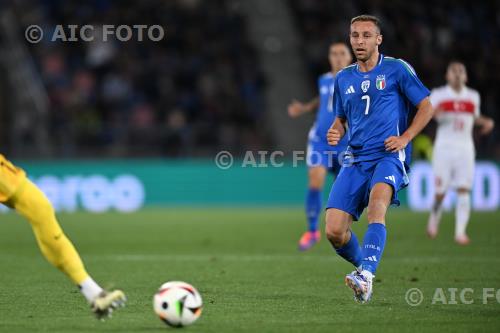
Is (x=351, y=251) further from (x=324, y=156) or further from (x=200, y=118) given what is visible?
(x=200, y=118)

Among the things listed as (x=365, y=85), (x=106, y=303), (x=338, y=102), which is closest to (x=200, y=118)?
(x=338, y=102)

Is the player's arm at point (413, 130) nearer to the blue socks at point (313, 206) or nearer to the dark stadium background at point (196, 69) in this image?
the blue socks at point (313, 206)

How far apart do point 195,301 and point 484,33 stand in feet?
59.4

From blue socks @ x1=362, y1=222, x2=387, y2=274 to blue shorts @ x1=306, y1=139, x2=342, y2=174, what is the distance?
4729 millimetres

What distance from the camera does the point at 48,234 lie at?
655 cm

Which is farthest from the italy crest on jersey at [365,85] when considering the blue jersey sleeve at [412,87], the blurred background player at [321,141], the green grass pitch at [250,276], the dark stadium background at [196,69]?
the dark stadium background at [196,69]

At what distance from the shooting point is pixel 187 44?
79.9 feet

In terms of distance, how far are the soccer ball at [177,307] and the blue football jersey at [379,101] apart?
7.20 ft

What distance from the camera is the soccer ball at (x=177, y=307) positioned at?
6668 millimetres

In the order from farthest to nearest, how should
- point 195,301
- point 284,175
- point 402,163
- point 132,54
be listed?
point 132,54 → point 284,175 → point 402,163 → point 195,301

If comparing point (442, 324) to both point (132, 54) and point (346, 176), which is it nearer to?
point (346, 176)

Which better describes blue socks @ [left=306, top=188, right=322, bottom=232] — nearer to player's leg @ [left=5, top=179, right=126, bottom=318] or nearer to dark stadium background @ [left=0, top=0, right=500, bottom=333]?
dark stadium background @ [left=0, top=0, right=500, bottom=333]

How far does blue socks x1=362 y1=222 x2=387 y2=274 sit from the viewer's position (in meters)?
7.71

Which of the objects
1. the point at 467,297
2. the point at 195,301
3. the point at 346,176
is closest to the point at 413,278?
the point at 467,297
